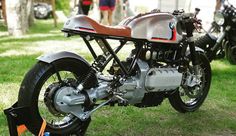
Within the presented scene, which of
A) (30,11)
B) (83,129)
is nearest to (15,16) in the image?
(30,11)

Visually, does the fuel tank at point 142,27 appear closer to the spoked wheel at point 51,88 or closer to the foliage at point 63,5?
the spoked wheel at point 51,88

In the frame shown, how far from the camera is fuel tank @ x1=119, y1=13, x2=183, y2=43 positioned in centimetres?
414

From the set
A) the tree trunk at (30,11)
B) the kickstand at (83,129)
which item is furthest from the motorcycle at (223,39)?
the tree trunk at (30,11)

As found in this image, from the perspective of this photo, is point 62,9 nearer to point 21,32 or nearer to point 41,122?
point 21,32

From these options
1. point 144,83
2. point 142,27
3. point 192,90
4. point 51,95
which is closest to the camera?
point 51,95

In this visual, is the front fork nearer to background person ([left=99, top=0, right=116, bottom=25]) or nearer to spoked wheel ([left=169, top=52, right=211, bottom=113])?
spoked wheel ([left=169, top=52, right=211, bottom=113])

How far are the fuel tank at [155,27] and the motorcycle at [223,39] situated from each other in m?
2.76

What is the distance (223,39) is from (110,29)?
387cm

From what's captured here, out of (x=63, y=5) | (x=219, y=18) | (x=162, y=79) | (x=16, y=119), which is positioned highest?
(x=219, y=18)

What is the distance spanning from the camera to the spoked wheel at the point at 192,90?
16.3 feet

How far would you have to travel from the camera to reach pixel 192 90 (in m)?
5.10

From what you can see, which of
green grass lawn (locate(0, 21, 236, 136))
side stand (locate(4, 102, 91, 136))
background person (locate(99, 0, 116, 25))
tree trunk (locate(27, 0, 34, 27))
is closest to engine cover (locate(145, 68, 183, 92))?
green grass lawn (locate(0, 21, 236, 136))

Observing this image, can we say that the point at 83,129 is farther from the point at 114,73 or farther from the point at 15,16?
the point at 15,16

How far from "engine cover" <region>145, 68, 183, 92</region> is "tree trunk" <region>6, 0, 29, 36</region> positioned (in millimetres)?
8517
